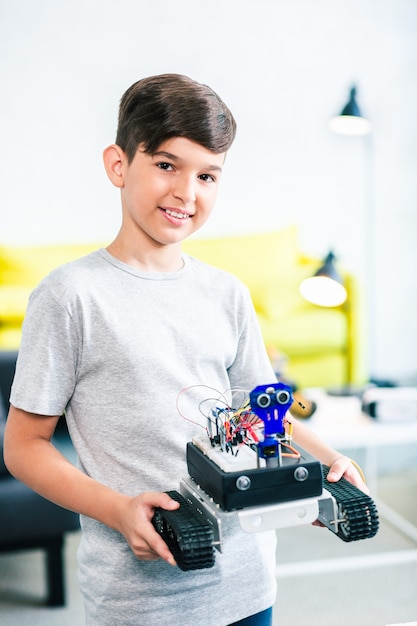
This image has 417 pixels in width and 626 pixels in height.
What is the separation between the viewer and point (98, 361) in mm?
754

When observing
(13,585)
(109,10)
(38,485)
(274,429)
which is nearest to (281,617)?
(13,585)

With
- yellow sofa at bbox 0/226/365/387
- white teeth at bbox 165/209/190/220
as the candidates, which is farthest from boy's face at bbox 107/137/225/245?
yellow sofa at bbox 0/226/365/387

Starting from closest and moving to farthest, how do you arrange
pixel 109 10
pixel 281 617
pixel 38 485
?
pixel 38 485
pixel 281 617
pixel 109 10

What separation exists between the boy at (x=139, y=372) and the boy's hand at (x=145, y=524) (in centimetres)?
6

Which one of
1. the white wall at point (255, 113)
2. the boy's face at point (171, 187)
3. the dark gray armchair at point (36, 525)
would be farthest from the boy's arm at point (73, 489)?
the white wall at point (255, 113)

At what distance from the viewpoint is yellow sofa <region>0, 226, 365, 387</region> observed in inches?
131

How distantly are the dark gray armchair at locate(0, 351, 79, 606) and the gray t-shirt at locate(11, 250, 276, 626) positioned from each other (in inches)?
38.3

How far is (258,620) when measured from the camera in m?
0.82

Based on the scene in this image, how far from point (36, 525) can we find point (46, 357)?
115 centimetres

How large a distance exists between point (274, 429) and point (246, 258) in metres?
3.08

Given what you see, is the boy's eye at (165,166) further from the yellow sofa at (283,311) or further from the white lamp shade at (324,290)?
the yellow sofa at (283,311)

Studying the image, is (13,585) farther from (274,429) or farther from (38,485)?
(274,429)

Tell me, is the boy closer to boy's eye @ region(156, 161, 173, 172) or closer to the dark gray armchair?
boy's eye @ region(156, 161, 173, 172)

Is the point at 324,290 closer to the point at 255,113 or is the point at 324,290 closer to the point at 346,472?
the point at 346,472
